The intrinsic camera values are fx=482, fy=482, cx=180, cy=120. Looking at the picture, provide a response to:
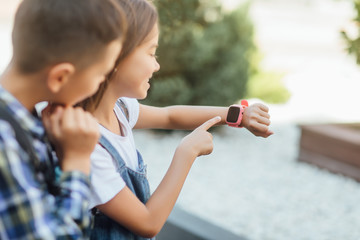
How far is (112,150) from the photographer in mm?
1412

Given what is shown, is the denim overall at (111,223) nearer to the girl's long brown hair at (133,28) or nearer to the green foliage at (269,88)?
the girl's long brown hair at (133,28)

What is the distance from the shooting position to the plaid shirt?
1028 millimetres

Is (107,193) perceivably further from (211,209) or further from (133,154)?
(211,209)

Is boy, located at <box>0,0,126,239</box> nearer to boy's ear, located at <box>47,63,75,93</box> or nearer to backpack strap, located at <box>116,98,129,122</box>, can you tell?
boy's ear, located at <box>47,63,75,93</box>

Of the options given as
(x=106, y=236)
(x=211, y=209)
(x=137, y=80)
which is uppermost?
(x=137, y=80)

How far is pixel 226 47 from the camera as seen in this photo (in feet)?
19.3

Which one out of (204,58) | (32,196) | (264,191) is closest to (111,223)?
(32,196)

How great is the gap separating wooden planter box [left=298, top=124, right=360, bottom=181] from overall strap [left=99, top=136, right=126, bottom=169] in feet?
12.2

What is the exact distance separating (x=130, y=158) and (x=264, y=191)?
3153 millimetres

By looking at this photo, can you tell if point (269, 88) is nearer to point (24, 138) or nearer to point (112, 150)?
point (112, 150)

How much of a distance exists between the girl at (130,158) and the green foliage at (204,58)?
13.6 feet

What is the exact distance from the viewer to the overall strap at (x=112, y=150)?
1.40 m

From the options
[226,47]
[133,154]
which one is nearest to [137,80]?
[133,154]

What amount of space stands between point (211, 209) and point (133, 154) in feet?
8.66
